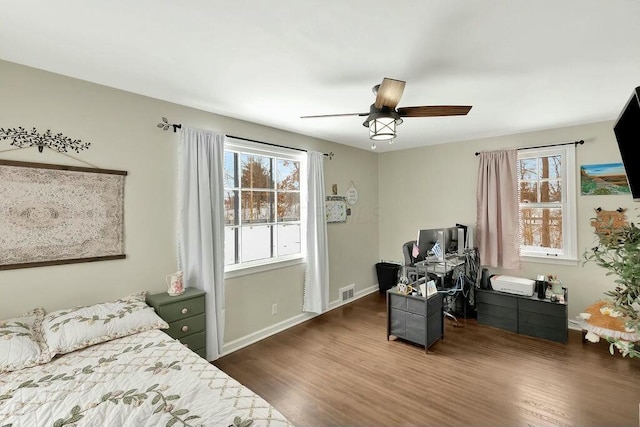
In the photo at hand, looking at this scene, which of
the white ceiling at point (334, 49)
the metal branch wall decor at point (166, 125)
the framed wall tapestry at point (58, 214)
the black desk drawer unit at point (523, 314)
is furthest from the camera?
the black desk drawer unit at point (523, 314)

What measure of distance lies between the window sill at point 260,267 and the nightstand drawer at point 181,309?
57cm

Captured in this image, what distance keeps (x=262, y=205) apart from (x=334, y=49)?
216cm

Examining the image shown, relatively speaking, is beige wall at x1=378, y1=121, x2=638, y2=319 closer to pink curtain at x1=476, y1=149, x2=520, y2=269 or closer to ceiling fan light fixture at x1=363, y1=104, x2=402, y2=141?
pink curtain at x1=476, y1=149, x2=520, y2=269

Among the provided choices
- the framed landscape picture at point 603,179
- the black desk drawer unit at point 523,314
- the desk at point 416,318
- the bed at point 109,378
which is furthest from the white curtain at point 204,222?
the framed landscape picture at point 603,179

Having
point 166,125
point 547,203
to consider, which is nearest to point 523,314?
point 547,203

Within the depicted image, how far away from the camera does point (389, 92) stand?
196cm

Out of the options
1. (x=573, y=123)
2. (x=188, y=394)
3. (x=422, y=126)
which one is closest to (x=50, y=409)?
(x=188, y=394)

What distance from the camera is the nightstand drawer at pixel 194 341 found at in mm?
2531

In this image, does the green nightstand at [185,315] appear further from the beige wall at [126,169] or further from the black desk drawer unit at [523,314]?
the black desk drawer unit at [523,314]

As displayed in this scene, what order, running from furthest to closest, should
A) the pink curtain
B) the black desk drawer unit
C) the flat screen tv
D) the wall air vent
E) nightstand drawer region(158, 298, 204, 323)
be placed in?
the wall air vent < the pink curtain < the black desk drawer unit < nightstand drawer region(158, 298, 204, 323) < the flat screen tv

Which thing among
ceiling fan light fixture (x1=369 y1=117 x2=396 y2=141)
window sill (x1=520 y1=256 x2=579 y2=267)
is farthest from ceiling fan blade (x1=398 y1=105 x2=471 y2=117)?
window sill (x1=520 y1=256 x2=579 y2=267)

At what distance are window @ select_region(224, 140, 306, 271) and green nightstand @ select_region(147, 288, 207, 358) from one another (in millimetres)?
651

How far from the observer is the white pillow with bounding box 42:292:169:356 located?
1.84 meters

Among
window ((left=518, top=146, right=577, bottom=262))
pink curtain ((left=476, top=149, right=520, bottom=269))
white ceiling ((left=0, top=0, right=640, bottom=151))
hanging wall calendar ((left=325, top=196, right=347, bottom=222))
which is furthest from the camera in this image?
hanging wall calendar ((left=325, top=196, right=347, bottom=222))
